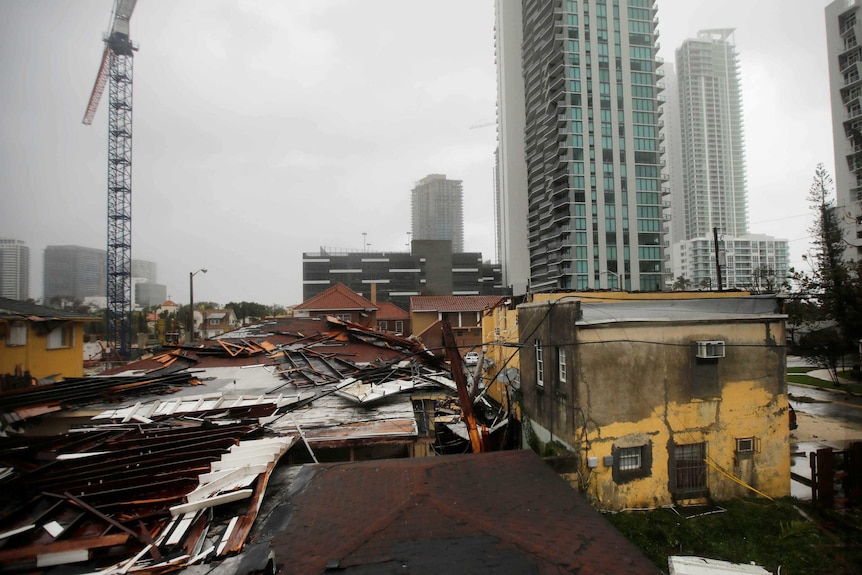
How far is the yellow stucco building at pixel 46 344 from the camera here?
11.3 metres

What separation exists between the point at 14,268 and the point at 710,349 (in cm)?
1222

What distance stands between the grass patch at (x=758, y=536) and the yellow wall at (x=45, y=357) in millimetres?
Result: 16666

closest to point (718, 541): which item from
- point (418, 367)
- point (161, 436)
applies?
point (418, 367)

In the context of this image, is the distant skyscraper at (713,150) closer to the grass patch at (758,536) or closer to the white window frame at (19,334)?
the grass patch at (758,536)

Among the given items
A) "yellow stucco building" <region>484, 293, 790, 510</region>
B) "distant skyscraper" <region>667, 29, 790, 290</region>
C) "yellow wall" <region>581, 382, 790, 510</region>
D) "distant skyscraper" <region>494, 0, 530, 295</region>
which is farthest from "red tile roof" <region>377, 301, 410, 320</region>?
"distant skyscraper" <region>667, 29, 790, 290</region>

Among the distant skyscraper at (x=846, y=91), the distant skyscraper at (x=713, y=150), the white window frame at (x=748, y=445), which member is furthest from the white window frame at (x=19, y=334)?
the distant skyscraper at (x=713, y=150)

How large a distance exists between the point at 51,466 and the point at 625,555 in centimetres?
836

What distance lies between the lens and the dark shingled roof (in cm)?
466

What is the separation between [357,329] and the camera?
2023 cm

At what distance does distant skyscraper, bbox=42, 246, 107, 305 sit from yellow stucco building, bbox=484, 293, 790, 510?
8.45 meters

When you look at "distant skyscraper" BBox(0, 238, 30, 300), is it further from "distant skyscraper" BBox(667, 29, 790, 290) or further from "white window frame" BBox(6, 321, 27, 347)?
"distant skyscraper" BBox(667, 29, 790, 290)

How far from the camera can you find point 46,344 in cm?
1477

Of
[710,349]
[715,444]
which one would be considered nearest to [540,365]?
[710,349]

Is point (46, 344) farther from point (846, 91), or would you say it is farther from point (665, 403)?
point (846, 91)
